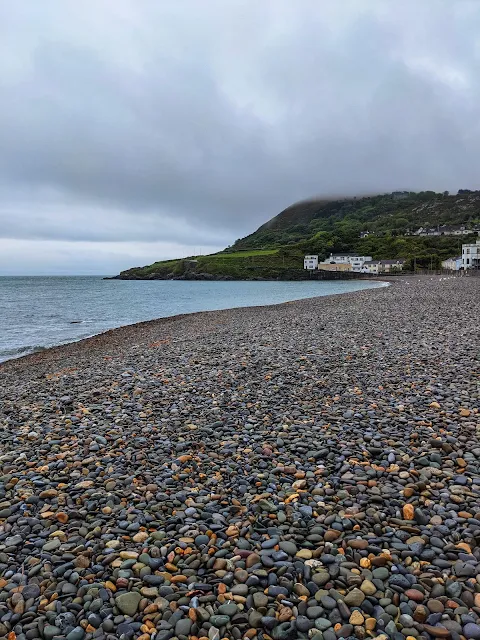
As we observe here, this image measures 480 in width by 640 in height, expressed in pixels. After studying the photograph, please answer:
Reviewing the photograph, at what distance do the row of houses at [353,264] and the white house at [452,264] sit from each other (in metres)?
11.9

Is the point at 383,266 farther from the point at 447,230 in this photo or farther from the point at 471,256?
the point at 447,230

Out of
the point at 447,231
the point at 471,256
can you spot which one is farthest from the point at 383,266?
the point at 447,231

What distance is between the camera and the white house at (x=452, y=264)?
109625mm

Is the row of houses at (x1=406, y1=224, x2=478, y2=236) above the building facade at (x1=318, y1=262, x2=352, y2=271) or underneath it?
above

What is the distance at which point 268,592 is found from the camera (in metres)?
3.14

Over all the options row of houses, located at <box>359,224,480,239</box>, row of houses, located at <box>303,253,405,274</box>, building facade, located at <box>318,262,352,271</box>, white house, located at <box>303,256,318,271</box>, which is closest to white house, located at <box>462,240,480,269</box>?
row of houses, located at <box>303,253,405,274</box>

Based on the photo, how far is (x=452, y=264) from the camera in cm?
11419

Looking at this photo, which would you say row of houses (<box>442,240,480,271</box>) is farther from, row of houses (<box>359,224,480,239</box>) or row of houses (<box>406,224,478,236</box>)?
row of houses (<box>406,224,478,236</box>)

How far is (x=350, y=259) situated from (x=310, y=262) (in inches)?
590

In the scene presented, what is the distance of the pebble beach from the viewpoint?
2.96 m

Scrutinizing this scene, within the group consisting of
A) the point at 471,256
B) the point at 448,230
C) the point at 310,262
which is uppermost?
the point at 448,230

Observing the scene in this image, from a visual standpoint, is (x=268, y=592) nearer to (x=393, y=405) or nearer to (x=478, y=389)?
(x=393, y=405)

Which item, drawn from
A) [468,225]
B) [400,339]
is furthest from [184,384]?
[468,225]

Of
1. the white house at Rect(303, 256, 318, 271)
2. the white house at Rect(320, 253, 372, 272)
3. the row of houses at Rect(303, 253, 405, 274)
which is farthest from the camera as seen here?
the white house at Rect(303, 256, 318, 271)
